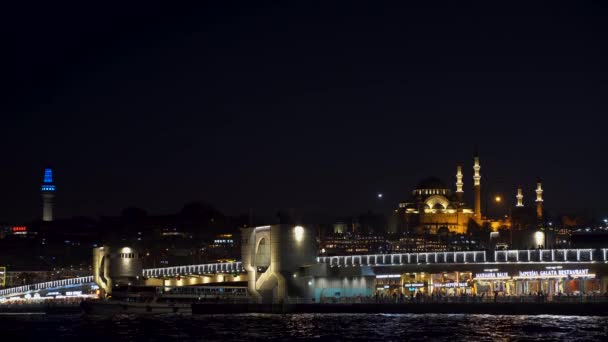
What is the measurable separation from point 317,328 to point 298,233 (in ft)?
79.5

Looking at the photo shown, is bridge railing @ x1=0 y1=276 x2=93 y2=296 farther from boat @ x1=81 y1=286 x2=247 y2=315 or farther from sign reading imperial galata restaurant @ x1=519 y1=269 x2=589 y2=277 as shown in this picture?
sign reading imperial galata restaurant @ x1=519 y1=269 x2=589 y2=277

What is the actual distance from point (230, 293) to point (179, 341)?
38.3 meters

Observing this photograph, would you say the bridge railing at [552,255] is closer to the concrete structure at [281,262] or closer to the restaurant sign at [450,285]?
the restaurant sign at [450,285]

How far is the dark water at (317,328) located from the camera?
83125 millimetres

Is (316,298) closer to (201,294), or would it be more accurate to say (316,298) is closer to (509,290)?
(201,294)

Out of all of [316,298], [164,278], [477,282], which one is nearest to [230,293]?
[316,298]

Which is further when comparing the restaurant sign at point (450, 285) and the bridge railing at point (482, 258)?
the restaurant sign at point (450, 285)

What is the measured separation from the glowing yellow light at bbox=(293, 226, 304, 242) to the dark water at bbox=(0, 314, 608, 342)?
9397 mm

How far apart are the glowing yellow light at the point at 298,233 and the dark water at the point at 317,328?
30.8ft

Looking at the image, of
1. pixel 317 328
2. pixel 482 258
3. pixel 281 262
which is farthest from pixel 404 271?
pixel 317 328

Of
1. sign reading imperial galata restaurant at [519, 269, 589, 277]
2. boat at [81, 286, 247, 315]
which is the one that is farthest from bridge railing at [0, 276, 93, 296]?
sign reading imperial galata restaurant at [519, 269, 589, 277]

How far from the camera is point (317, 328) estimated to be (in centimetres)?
9144

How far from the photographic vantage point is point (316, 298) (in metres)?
116

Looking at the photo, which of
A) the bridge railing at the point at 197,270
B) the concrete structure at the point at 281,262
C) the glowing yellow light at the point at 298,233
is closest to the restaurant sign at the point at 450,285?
the concrete structure at the point at 281,262
